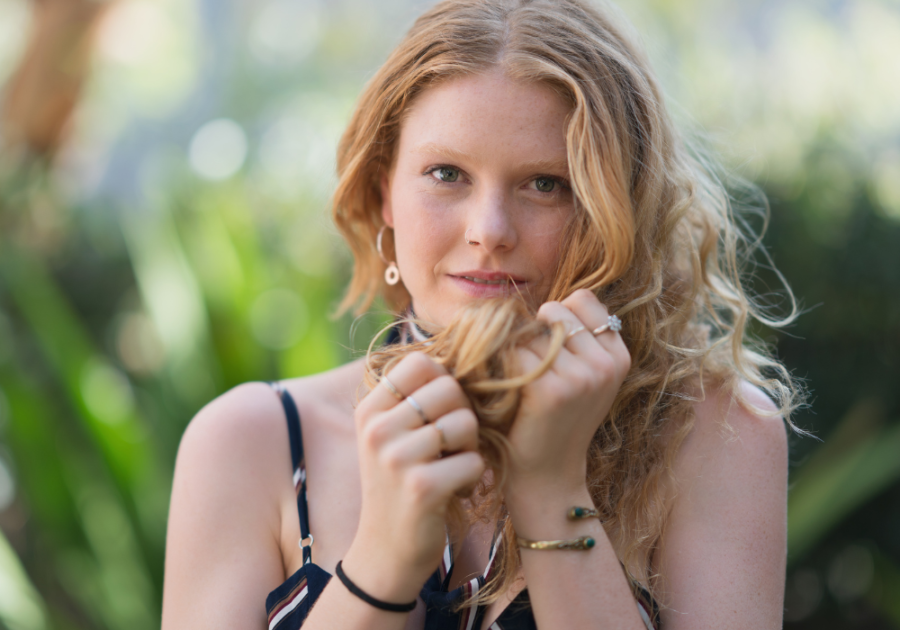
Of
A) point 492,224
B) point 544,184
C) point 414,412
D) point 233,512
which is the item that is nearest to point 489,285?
point 492,224

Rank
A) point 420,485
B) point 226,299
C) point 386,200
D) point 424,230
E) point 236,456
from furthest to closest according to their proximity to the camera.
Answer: point 226,299
point 386,200
point 236,456
point 424,230
point 420,485

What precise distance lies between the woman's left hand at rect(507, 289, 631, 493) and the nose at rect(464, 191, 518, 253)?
215 mm

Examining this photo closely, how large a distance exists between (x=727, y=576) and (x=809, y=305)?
2.69 metres

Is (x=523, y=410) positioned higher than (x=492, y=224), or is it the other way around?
(x=492, y=224)

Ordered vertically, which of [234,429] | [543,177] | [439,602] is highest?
[543,177]

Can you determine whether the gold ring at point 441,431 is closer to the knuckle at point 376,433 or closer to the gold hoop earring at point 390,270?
the knuckle at point 376,433

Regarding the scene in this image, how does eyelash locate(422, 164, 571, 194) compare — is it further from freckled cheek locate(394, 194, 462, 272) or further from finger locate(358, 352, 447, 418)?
finger locate(358, 352, 447, 418)

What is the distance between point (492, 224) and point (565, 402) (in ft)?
1.42

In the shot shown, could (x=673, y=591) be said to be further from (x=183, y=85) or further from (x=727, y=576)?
(x=183, y=85)

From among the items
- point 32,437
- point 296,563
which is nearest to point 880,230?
point 296,563

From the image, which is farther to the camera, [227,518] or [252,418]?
[252,418]

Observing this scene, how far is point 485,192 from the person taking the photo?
5.07 feet

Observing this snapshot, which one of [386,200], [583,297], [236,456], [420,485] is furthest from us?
[386,200]

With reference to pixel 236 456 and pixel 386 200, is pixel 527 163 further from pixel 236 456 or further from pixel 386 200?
pixel 236 456
